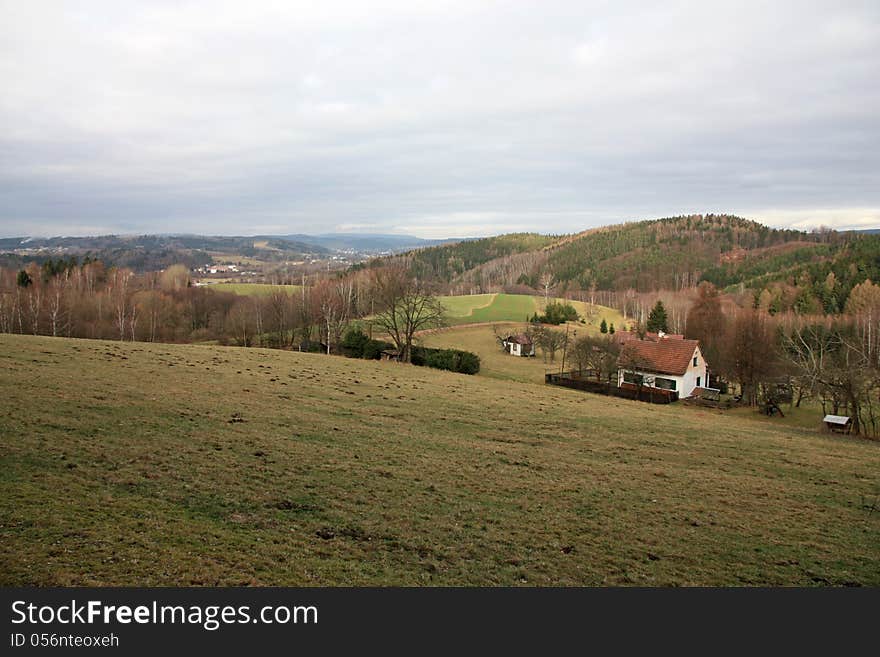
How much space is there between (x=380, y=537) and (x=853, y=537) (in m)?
10.9

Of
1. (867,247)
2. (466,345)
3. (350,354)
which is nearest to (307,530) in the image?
(350,354)

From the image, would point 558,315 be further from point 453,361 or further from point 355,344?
point 355,344

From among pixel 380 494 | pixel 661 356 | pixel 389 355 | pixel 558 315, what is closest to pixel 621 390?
pixel 661 356

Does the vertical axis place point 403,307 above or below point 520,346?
above

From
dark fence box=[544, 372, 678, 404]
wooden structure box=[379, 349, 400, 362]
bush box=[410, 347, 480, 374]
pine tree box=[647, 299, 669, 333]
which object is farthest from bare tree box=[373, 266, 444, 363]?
pine tree box=[647, 299, 669, 333]

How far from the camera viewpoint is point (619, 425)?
23359 mm

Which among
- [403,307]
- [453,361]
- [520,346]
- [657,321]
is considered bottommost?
[453,361]

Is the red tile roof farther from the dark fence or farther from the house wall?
the dark fence

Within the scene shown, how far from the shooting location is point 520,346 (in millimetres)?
65375

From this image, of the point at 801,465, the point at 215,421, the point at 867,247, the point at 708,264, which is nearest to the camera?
the point at 215,421

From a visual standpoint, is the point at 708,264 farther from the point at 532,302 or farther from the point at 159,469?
the point at 159,469

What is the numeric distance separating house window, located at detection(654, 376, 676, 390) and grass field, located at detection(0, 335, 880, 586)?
2262 cm

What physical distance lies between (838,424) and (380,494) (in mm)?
29860

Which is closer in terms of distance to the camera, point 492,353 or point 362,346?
point 362,346
